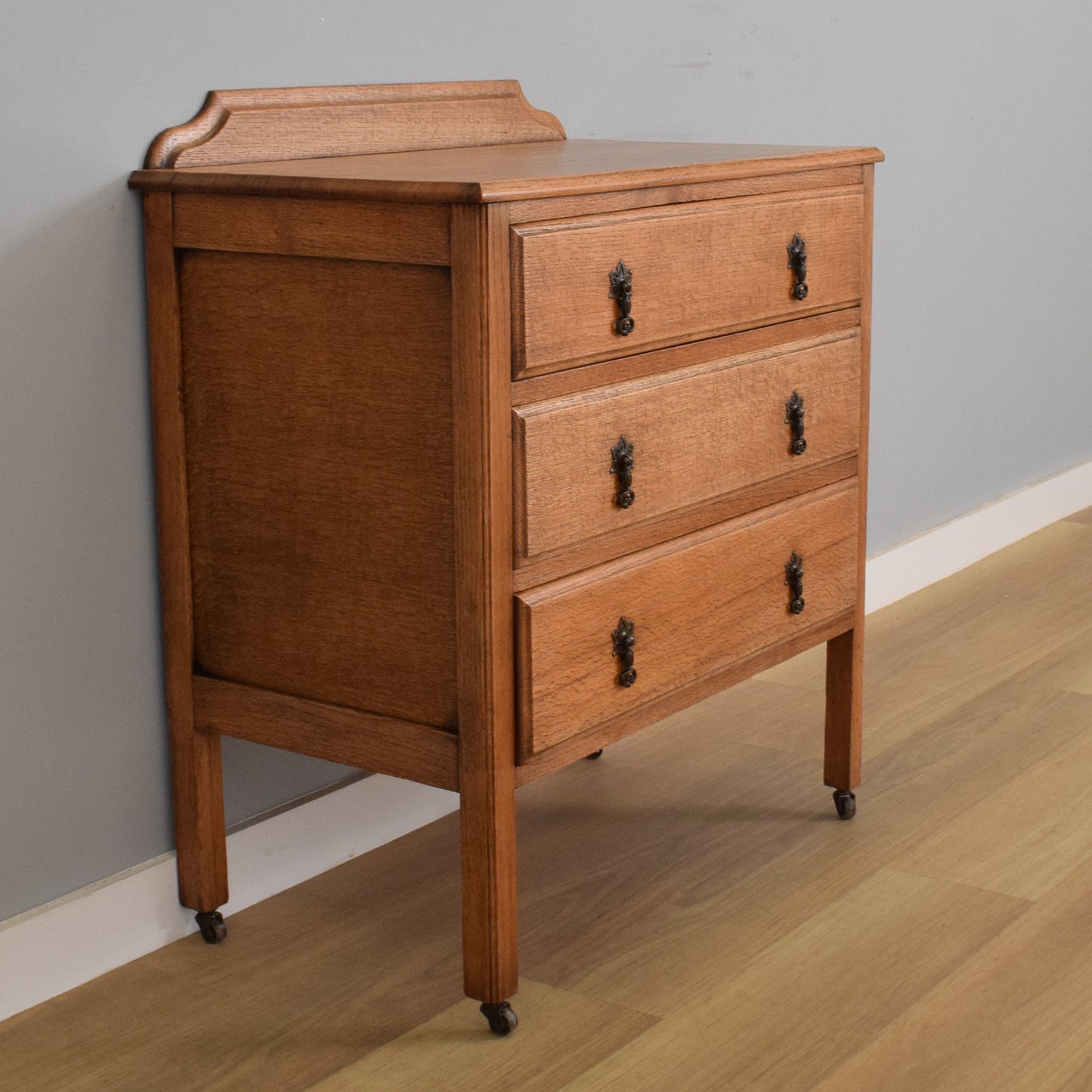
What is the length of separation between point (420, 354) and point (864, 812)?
99 centimetres

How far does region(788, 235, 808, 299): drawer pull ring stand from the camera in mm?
1789

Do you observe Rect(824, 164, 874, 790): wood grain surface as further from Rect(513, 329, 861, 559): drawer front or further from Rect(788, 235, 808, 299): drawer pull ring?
Rect(788, 235, 808, 299): drawer pull ring

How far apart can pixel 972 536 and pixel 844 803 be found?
1.32 metres

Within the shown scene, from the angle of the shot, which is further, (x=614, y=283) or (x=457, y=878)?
(x=457, y=878)

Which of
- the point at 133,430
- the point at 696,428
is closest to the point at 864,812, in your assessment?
the point at 696,428

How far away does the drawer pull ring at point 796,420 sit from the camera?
6.01ft

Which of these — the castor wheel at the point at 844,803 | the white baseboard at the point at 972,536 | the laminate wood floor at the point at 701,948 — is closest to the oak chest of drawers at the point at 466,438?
the laminate wood floor at the point at 701,948

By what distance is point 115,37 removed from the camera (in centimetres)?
160

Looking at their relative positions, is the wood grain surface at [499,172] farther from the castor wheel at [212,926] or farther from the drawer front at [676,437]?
the castor wheel at [212,926]

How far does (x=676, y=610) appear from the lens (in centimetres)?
170

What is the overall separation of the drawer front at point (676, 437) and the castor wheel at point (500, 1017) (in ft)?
1.49

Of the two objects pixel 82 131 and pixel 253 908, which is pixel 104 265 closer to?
pixel 82 131

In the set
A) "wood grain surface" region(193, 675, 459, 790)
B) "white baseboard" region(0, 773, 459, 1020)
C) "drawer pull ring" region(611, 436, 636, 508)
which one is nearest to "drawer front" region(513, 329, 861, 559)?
"drawer pull ring" region(611, 436, 636, 508)

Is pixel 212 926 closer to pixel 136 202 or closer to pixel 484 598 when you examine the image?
pixel 484 598
